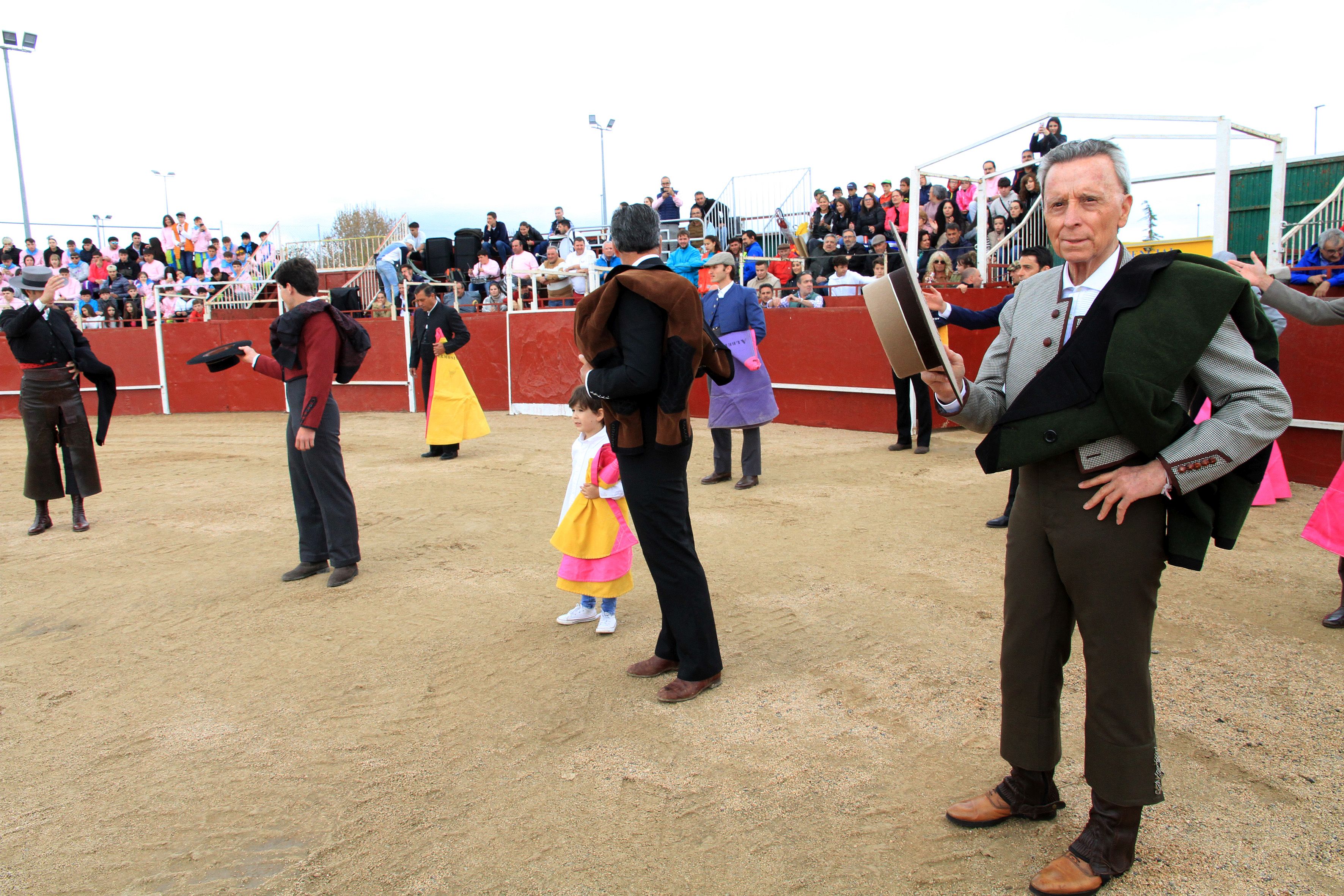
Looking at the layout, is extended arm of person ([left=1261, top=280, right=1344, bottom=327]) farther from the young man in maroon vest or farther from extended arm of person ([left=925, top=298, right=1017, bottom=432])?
the young man in maroon vest

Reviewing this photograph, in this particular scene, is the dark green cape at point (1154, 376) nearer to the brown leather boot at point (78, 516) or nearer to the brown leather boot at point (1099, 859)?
the brown leather boot at point (1099, 859)

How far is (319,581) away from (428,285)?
5.67m

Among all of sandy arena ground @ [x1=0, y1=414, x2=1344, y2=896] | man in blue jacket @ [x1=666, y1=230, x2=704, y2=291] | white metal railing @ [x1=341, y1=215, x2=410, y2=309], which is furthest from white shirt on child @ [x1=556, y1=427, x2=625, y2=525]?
white metal railing @ [x1=341, y1=215, x2=410, y2=309]

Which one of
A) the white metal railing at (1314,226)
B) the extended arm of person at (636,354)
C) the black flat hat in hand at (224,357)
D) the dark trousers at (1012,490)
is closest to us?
the extended arm of person at (636,354)

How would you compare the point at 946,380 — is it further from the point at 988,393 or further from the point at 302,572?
the point at 302,572

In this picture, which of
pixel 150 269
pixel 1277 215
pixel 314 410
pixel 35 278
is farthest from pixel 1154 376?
pixel 150 269

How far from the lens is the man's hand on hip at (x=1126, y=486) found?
2.09 m

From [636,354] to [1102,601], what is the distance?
1.82 meters

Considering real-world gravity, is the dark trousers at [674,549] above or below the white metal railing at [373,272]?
below

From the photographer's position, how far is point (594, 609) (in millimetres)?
4660

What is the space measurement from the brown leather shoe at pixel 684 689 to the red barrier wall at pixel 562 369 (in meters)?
4.26

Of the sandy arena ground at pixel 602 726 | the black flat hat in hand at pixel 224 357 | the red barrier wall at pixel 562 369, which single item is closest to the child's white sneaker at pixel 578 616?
the sandy arena ground at pixel 602 726

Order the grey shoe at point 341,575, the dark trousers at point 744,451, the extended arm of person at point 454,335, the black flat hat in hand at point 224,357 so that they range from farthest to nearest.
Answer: the extended arm of person at point 454,335 < the dark trousers at point 744,451 < the grey shoe at point 341,575 < the black flat hat in hand at point 224,357

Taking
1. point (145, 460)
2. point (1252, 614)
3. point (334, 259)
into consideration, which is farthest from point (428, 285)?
point (334, 259)
